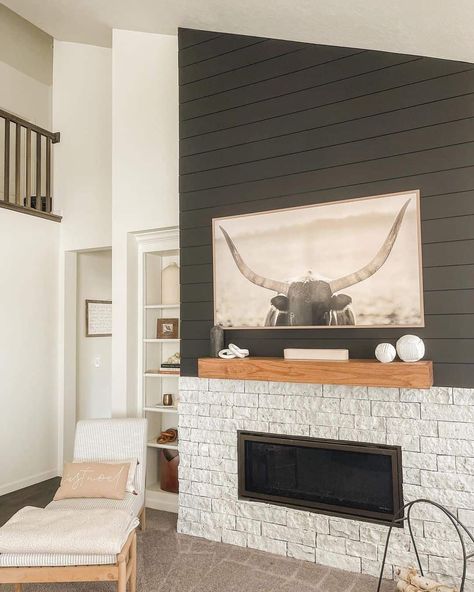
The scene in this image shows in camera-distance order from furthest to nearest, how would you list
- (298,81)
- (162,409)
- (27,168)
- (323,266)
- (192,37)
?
1. (27,168)
2. (162,409)
3. (192,37)
4. (298,81)
5. (323,266)

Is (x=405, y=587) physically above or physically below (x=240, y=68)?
below

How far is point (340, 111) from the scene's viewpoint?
3.09m

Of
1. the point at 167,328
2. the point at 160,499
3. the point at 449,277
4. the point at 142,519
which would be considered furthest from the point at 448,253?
the point at 160,499

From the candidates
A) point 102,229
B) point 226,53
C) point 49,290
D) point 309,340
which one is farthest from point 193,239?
point 49,290

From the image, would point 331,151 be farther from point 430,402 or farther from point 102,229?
point 102,229

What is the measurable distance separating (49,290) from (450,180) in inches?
155

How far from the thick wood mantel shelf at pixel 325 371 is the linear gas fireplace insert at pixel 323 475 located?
17.6 inches

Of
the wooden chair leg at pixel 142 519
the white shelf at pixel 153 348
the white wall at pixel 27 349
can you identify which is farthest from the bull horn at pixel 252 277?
the white wall at pixel 27 349

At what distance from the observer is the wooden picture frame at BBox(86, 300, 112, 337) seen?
5457 mm

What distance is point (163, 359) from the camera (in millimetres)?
4355

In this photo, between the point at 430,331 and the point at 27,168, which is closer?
the point at 430,331

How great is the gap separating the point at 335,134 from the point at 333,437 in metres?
1.96

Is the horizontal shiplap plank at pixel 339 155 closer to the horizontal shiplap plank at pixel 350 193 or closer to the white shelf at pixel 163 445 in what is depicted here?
the horizontal shiplap plank at pixel 350 193

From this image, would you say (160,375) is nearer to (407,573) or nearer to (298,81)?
(407,573)
